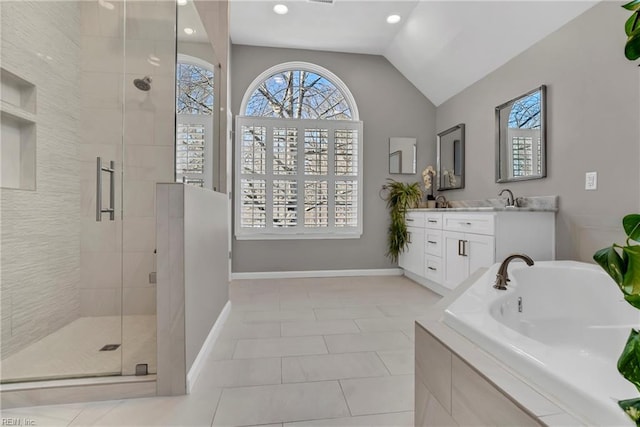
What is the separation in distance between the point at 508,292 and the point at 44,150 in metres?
3.12

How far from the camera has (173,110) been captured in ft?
6.42

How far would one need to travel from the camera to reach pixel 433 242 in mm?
3324

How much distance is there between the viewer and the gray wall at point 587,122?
1.92 m

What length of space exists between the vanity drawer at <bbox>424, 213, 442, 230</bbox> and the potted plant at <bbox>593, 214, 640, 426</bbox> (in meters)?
2.92

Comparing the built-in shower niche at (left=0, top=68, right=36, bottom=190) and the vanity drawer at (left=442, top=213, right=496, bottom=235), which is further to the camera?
the vanity drawer at (left=442, top=213, right=496, bottom=235)

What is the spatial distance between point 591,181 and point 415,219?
5.91 feet

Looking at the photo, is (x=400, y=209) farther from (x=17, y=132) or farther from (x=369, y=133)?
(x=17, y=132)

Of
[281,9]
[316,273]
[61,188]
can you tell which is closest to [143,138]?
[61,188]

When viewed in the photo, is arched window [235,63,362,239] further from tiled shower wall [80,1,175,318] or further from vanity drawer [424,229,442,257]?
tiled shower wall [80,1,175,318]

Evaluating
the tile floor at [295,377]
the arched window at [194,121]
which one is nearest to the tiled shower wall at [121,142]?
the arched window at [194,121]

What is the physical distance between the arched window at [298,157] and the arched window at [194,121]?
4.57ft

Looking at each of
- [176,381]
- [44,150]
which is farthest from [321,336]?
[44,150]

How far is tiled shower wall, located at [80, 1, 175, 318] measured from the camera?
2334 millimetres

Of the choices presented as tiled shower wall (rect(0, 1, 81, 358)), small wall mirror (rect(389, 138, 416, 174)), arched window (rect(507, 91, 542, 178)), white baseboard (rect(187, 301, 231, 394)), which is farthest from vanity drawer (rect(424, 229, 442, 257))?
tiled shower wall (rect(0, 1, 81, 358))
